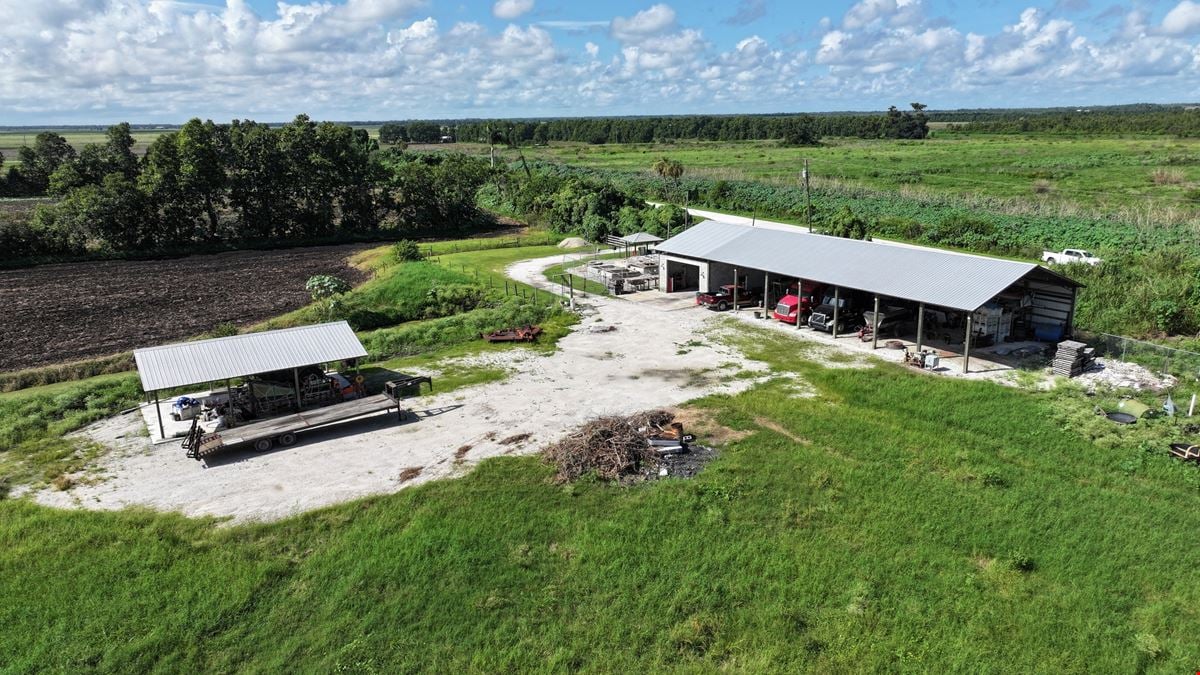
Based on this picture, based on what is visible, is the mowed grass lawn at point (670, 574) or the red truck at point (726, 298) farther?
the red truck at point (726, 298)

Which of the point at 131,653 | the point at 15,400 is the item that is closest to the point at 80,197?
the point at 15,400

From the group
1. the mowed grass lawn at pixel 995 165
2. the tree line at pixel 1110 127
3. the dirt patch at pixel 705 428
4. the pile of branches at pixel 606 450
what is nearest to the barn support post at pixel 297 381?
the pile of branches at pixel 606 450

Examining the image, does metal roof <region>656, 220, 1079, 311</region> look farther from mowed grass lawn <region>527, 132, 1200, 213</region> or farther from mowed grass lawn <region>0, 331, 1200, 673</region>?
mowed grass lawn <region>527, 132, 1200, 213</region>

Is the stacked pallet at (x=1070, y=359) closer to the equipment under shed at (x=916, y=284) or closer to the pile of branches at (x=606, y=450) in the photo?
the equipment under shed at (x=916, y=284)

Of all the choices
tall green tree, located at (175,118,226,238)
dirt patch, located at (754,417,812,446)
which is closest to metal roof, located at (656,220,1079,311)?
dirt patch, located at (754,417,812,446)

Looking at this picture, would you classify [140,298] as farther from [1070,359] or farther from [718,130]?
[718,130]

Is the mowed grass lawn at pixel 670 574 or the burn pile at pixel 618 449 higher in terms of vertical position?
the burn pile at pixel 618 449
